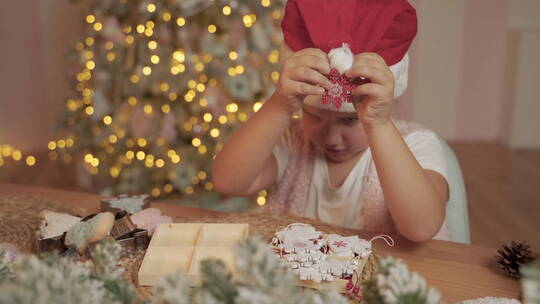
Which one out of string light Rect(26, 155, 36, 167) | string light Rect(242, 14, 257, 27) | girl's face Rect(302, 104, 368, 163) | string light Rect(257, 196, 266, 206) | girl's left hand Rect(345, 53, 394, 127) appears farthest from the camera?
string light Rect(26, 155, 36, 167)

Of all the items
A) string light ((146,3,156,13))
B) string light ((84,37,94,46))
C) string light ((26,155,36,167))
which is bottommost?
string light ((26,155,36,167))

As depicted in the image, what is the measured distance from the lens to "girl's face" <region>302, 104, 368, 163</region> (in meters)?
0.89

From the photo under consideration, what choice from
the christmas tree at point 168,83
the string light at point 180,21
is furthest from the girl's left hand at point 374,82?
the string light at point 180,21

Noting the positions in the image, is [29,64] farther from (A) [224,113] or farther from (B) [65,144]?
(A) [224,113]

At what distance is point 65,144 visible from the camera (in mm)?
2660

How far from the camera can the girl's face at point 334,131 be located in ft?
2.92

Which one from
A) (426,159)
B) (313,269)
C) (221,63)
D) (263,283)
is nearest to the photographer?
(263,283)

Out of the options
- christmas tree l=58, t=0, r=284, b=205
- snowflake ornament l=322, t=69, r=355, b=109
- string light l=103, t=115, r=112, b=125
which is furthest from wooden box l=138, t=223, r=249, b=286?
string light l=103, t=115, r=112, b=125

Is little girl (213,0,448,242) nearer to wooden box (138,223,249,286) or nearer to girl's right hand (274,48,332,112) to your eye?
girl's right hand (274,48,332,112)

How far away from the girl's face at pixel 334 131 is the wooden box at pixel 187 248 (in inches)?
12.4

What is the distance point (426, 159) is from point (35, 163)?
3.15 m

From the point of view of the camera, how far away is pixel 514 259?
2.03 feet

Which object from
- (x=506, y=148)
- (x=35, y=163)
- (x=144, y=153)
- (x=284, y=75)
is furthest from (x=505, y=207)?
(x=35, y=163)

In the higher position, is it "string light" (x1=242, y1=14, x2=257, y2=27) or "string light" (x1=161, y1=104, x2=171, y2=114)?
"string light" (x1=242, y1=14, x2=257, y2=27)
